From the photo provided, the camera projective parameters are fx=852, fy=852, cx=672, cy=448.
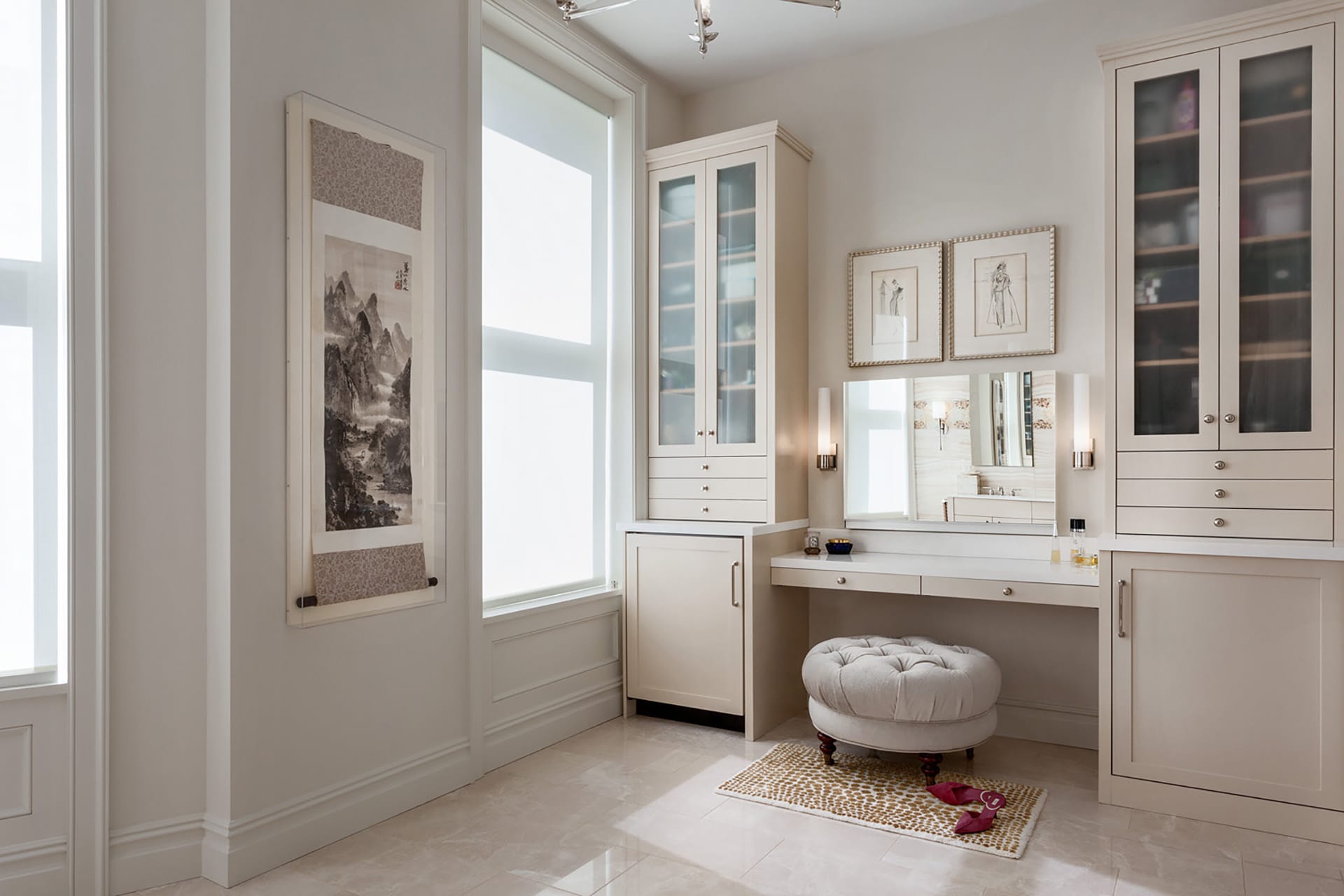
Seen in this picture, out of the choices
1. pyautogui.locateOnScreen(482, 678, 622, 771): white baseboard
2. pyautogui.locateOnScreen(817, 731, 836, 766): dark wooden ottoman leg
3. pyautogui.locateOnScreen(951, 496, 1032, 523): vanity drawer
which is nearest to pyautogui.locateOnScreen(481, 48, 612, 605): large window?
pyautogui.locateOnScreen(482, 678, 622, 771): white baseboard

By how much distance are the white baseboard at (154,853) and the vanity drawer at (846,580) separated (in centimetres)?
229

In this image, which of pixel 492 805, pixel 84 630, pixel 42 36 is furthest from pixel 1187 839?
pixel 42 36

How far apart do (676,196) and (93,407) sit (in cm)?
266

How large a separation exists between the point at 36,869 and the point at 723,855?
1812 millimetres

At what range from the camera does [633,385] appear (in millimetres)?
4062

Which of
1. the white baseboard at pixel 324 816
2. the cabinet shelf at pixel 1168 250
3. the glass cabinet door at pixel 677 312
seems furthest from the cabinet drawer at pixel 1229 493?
the white baseboard at pixel 324 816

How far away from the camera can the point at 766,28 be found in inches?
150

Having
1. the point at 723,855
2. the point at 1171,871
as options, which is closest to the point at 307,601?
the point at 723,855

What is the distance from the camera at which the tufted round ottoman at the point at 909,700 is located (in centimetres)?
289

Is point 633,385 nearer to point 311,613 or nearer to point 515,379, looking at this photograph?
point 515,379

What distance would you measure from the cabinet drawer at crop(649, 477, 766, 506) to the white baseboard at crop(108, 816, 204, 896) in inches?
90.3

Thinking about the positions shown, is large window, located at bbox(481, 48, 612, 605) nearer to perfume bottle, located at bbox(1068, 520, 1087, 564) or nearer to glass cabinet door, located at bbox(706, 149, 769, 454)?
glass cabinet door, located at bbox(706, 149, 769, 454)

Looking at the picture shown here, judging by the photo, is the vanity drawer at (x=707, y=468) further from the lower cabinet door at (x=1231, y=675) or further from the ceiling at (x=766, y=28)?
→ the ceiling at (x=766, y=28)

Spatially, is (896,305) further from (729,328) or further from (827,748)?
(827,748)
